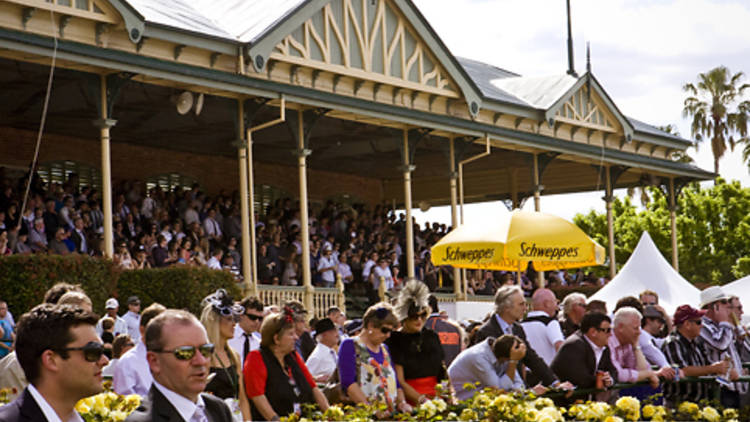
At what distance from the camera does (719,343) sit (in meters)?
10.8

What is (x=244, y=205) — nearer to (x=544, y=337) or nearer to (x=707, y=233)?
(x=544, y=337)

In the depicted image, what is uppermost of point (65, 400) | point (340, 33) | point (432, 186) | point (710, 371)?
point (340, 33)

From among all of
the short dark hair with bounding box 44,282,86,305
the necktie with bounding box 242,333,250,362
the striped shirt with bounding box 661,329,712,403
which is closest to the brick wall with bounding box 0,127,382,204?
the necktie with bounding box 242,333,250,362

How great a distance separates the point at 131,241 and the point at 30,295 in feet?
18.1

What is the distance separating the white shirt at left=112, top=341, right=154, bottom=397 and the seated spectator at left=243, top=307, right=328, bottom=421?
0.66 m

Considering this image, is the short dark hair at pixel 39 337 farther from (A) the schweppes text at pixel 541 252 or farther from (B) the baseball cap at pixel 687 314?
(A) the schweppes text at pixel 541 252

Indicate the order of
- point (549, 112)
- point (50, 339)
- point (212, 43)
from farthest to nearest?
1. point (549, 112)
2. point (212, 43)
3. point (50, 339)

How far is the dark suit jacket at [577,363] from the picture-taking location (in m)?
9.22

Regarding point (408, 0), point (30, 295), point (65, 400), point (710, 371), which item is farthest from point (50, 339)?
point (408, 0)

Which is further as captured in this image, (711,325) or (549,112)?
(549,112)

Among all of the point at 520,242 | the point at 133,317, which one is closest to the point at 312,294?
the point at 133,317

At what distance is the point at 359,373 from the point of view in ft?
26.2

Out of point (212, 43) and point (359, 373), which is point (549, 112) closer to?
point (212, 43)

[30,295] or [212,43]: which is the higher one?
[212,43]
